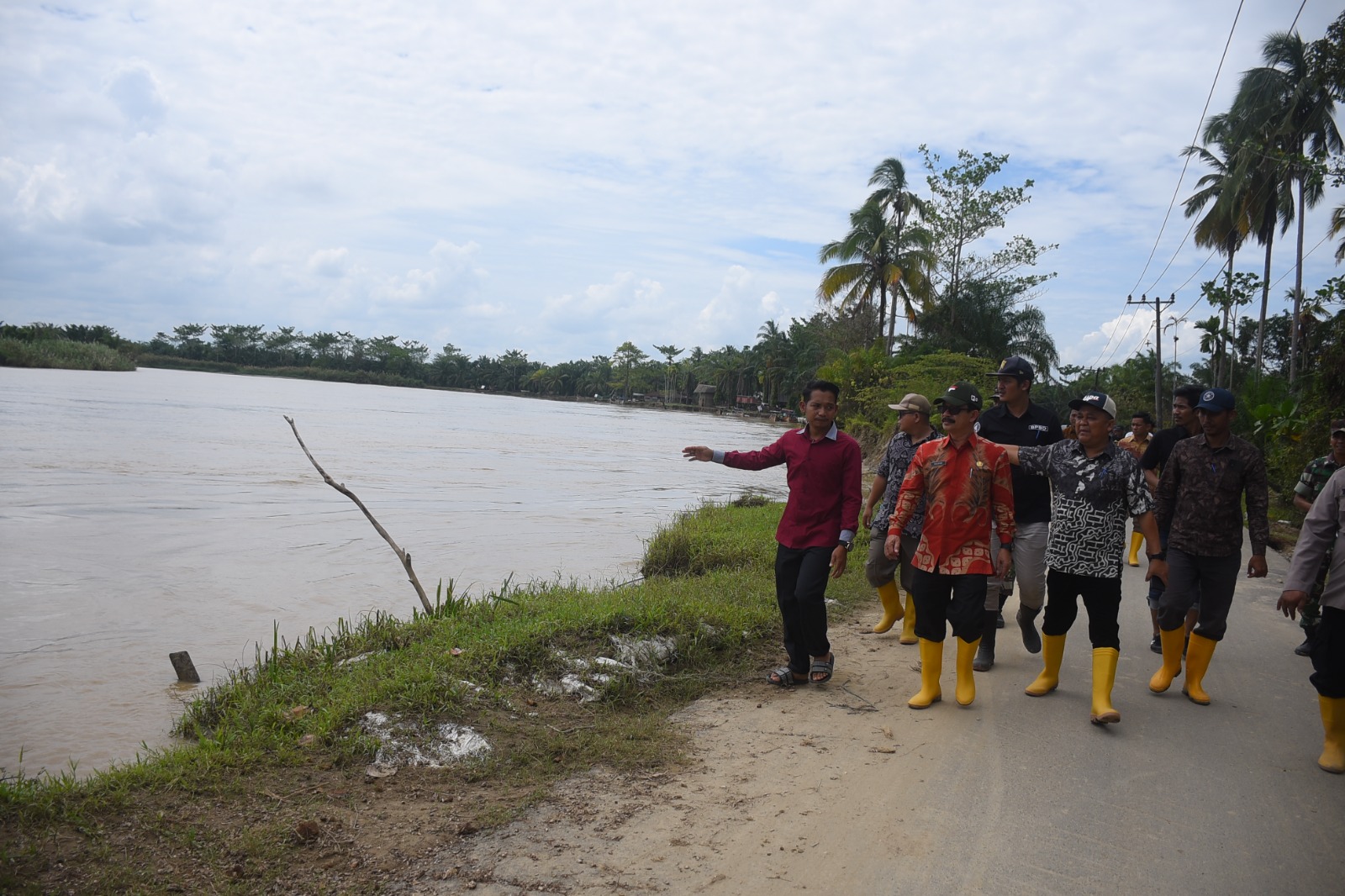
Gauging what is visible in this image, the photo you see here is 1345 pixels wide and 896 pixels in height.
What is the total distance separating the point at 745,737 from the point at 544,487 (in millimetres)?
19614

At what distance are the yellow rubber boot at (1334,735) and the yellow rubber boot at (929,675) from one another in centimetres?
191

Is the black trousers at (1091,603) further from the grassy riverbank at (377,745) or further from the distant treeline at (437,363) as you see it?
the distant treeline at (437,363)

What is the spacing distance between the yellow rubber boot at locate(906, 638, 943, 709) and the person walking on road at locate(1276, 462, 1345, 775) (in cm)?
179

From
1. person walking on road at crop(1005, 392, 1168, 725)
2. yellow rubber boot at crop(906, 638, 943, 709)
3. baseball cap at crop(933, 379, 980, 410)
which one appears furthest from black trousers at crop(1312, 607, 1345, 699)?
baseball cap at crop(933, 379, 980, 410)

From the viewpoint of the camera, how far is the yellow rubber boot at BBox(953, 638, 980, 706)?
5.36m

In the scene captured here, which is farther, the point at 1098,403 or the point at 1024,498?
the point at 1024,498

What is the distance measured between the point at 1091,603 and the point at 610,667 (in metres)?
2.90

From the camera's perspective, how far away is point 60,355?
84.1m

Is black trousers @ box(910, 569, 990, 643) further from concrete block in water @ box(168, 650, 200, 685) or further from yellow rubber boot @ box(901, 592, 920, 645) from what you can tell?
concrete block in water @ box(168, 650, 200, 685)

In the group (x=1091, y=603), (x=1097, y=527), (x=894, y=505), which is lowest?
(x=1091, y=603)

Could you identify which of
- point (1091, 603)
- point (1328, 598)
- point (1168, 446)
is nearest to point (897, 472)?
point (1091, 603)

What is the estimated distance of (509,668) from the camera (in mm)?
5551

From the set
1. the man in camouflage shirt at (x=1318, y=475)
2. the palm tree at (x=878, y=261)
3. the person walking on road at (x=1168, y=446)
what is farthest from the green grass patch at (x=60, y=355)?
the man in camouflage shirt at (x=1318, y=475)

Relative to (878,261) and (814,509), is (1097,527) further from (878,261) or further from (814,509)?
(878,261)
